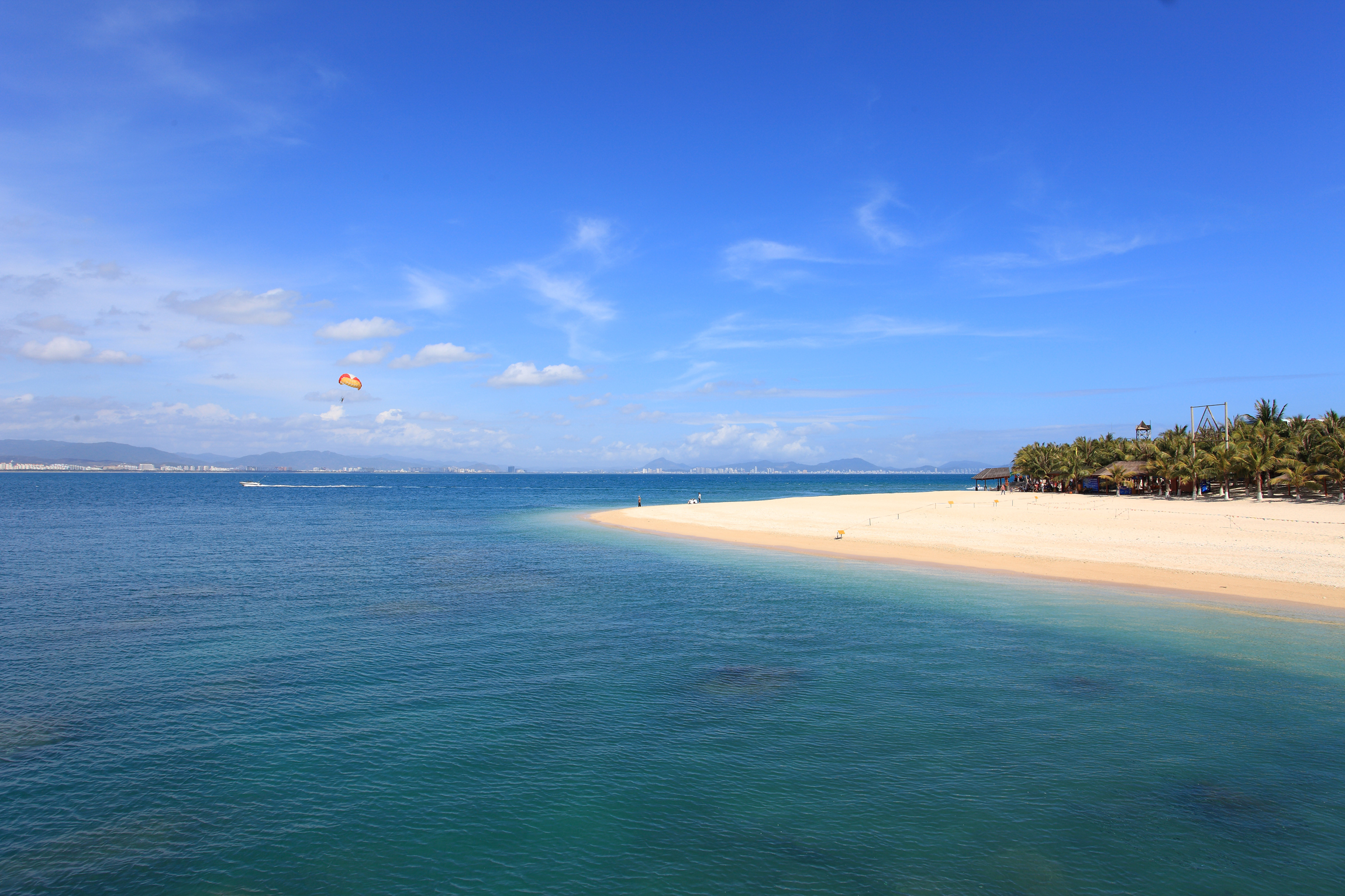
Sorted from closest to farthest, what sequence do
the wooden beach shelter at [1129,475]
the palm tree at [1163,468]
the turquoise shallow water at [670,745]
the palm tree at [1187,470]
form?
the turquoise shallow water at [670,745]
the palm tree at [1187,470]
the palm tree at [1163,468]
the wooden beach shelter at [1129,475]

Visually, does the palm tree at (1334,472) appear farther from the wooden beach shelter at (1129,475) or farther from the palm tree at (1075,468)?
the palm tree at (1075,468)

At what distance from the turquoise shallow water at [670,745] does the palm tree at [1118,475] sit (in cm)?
6393

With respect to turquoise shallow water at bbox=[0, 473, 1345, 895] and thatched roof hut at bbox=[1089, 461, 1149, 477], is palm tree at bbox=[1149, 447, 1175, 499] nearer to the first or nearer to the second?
thatched roof hut at bbox=[1089, 461, 1149, 477]

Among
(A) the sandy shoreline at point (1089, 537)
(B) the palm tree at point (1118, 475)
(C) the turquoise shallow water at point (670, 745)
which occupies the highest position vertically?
(B) the palm tree at point (1118, 475)

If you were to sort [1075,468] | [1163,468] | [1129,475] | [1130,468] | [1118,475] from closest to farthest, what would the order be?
[1163,468], [1129,475], [1118,475], [1130,468], [1075,468]

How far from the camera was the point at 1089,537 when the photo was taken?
129 ft

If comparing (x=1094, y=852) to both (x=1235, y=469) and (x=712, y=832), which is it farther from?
(x=1235, y=469)

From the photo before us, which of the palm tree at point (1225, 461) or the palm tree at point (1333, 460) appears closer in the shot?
the palm tree at point (1333, 460)

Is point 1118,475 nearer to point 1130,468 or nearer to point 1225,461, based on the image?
point 1130,468

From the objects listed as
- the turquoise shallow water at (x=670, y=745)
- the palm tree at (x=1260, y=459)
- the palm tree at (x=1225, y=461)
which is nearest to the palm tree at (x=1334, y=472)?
the palm tree at (x=1260, y=459)

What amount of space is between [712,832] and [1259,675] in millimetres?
14709

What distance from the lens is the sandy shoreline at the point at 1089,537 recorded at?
2795cm

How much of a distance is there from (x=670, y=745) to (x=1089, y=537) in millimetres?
35333

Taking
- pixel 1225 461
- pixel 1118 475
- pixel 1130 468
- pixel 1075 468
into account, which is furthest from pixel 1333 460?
pixel 1075 468
